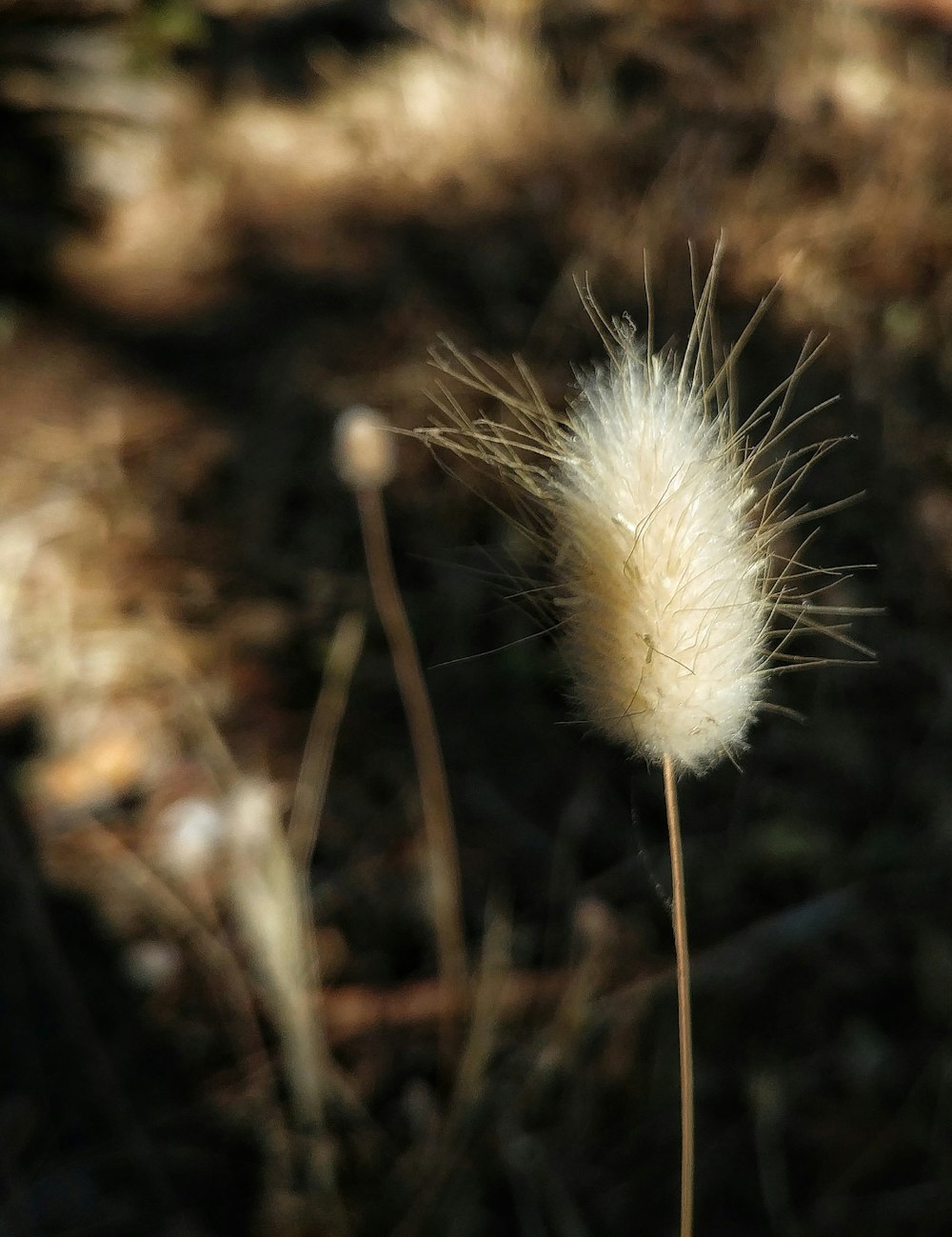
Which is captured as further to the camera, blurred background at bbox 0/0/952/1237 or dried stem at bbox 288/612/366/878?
dried stem at bbox 288/612/366/878

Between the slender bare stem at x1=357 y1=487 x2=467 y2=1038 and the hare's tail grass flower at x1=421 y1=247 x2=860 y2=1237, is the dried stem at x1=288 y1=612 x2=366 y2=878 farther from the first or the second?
the hare's tail grass flower at x1=421 y1=247 x2=860 y2=1237

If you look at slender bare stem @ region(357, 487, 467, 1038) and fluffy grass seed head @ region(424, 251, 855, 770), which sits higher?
slender bare stem @ region(357, 487, 467, 1038)

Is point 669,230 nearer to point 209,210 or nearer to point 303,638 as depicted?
point 209,210

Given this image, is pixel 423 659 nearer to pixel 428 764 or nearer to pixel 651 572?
pixel 428 764

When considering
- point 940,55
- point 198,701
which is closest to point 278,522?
point 198,701

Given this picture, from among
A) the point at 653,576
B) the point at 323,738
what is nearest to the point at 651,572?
the point at 653,576

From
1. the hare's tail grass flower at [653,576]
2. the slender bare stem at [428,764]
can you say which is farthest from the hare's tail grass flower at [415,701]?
the hare's tail grass flower at [653,576]

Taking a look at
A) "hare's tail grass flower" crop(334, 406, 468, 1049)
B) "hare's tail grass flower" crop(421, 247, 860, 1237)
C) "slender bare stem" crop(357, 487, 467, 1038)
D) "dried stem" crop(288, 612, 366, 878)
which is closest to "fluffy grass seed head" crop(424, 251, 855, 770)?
"hare's tail grass flower" crop(421, 247, 860, 1237)
